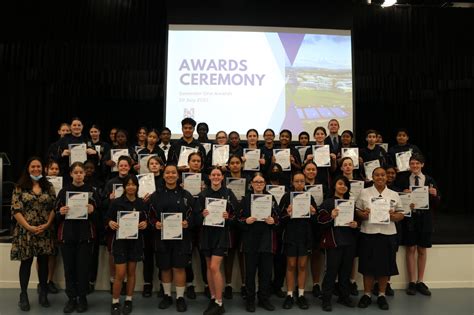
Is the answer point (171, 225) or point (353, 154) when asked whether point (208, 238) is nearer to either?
point (171, 225)

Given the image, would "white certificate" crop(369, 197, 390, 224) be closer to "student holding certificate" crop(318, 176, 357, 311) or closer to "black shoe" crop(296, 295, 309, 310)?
"student holding certificate" crop(318, 176, 357, 311)

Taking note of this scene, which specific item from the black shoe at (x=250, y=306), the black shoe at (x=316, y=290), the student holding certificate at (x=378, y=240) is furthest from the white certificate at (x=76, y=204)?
the student holding certificate at (x=378, y=240)

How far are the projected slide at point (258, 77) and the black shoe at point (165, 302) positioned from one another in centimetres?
363

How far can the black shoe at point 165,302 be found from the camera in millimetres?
4171

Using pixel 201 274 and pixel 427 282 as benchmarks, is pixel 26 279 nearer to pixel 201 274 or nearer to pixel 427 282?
pixel 201 274

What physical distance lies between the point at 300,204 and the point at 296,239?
1.35ft

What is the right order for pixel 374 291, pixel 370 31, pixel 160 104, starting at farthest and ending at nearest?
pixel 370 31, pixel 160 104, pixel 374 291

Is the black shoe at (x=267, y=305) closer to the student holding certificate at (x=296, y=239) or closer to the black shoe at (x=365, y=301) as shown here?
the student holding certificate at (x=296, y=239)

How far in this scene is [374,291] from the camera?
473 cm

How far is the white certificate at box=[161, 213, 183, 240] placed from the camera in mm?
3986

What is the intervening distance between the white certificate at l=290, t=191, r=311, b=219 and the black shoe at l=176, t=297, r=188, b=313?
1.53 meters

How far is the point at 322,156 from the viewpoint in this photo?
5.12 m

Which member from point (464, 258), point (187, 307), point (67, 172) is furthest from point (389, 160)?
point (67, 172)

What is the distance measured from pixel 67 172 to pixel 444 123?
7.90m
